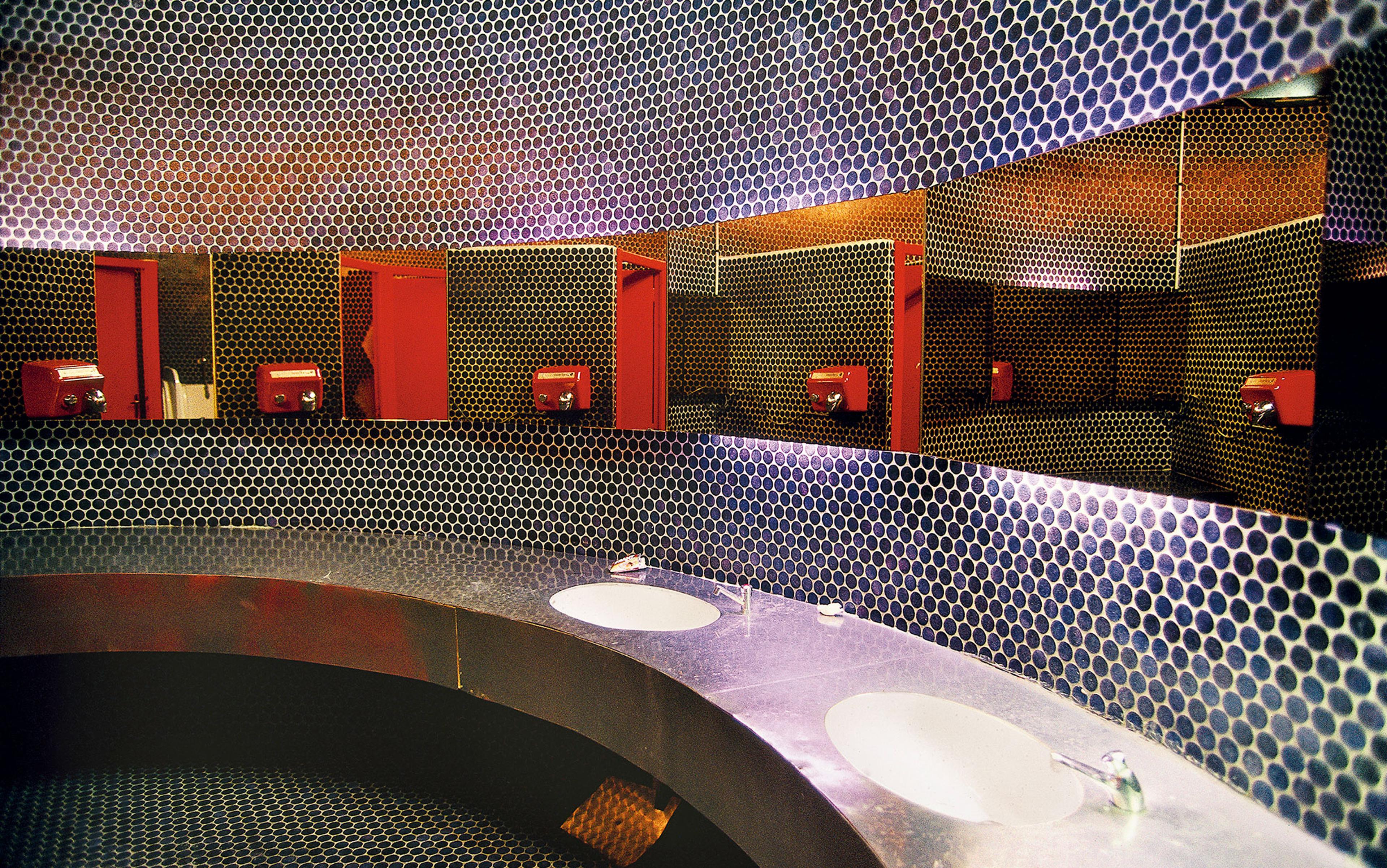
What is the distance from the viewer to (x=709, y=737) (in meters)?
1.62

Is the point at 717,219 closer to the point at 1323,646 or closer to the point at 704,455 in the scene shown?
the point at 704,455

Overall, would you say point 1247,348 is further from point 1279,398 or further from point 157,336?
point 157,336

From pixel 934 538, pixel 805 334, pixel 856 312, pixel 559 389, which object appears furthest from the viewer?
pixel 559 389

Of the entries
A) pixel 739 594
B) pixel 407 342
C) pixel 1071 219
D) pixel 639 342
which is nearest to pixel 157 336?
pixel 407 342

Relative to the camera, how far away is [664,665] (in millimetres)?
1846

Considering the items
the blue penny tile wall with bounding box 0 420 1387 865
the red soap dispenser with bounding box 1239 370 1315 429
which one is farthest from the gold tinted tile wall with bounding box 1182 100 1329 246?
the blue penny tile wall with bounding box 0 420 1387 865

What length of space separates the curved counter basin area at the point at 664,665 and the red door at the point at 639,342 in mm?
692

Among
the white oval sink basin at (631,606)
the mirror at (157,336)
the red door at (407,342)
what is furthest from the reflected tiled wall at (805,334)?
the mirror at (157,336)

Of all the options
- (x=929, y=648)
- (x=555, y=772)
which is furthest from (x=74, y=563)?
(x=929, y=648)

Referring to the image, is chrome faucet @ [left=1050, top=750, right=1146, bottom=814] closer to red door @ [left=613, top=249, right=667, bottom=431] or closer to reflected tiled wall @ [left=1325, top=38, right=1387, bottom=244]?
reflected tiled wall @ [left=1325, top=38, right=1387, bottom=244]

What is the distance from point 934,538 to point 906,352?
755 mm

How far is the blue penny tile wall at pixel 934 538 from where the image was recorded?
1.07 meters

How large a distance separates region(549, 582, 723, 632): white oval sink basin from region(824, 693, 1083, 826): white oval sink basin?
2.88 ft

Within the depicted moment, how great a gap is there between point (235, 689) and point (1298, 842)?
3.78 metres
